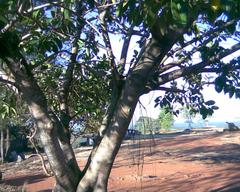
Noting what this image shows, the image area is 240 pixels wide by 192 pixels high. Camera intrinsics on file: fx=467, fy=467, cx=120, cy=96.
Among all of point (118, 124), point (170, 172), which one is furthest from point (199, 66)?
point (170, 172)

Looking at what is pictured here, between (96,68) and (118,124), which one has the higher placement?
(96,68)

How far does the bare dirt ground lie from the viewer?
41.4 feet

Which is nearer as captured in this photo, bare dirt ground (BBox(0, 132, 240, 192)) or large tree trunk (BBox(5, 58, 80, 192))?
large tree trunk (BBox(5, 58, 80, 192))

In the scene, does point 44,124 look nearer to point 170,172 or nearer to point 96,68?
point 96,68

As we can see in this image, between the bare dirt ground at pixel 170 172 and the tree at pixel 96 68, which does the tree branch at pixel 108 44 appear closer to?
the tree at pixel 96 68

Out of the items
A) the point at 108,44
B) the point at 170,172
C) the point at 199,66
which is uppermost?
the point at 108,44

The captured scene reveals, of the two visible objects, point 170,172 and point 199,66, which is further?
point 170,172

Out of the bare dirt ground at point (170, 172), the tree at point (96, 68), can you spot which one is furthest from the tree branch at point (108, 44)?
the bare dirt ground at point (170, 172)

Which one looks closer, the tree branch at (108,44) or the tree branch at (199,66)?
the tree branch at (199,66)

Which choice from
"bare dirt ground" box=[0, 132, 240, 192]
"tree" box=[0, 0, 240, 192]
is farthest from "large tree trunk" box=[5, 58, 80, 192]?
"bare dirt ground" box=[0, 132, 240, 192]

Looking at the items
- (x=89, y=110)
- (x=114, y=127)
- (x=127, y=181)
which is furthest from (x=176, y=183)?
(x=114, y=127)

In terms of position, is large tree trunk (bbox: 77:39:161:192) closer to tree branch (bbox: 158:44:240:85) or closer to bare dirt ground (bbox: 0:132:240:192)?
tree branch (bbox: 158:44:240:85)

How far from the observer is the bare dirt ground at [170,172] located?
12.6 m

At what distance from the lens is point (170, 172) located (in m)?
15.4
